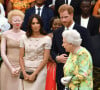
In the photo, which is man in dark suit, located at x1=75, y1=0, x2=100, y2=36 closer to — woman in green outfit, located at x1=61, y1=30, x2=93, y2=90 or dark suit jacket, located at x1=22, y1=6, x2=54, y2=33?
dark suit jacket, located at x1=22, y1=6, x2=54, y2=33

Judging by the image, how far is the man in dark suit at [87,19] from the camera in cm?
632

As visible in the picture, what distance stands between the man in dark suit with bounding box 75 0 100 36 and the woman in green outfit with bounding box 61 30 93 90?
2.09 m

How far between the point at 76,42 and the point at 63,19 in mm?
834

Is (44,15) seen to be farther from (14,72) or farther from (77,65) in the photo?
(77,65)

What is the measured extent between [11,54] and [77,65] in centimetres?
210

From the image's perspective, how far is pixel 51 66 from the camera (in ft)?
19.2

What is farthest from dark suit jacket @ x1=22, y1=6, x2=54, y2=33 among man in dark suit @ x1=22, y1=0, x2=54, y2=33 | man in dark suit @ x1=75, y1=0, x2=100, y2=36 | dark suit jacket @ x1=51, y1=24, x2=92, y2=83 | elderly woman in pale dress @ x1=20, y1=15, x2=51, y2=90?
dark suit jacket @ x1=51, y1=24, x2=92, y2=83

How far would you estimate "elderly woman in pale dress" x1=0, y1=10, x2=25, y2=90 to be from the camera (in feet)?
19.6

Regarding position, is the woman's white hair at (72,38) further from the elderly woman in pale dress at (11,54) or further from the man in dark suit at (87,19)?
the man in dark suit at (87,19)

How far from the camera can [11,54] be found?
6.04m

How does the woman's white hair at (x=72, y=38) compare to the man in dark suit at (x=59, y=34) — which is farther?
the man in dark suit at (x=59, y=34)

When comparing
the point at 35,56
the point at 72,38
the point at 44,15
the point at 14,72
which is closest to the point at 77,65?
the point at 72,38

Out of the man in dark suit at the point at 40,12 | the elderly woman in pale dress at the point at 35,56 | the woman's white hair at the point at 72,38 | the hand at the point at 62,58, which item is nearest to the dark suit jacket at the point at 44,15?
the man in dark suit at the point at 40,12

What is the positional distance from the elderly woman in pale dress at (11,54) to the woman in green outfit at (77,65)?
1.87m
